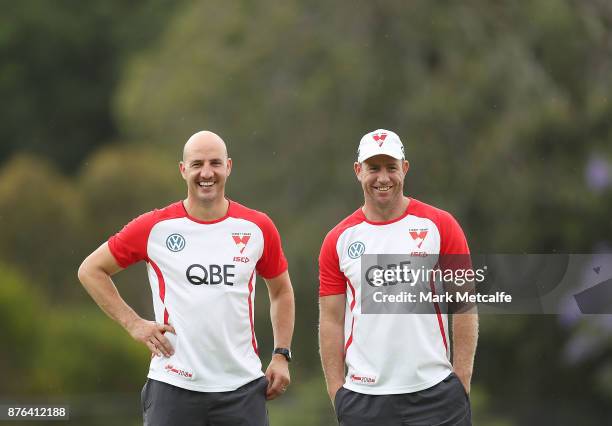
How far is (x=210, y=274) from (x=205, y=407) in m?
0.66

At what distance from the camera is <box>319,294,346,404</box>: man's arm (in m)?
6.08

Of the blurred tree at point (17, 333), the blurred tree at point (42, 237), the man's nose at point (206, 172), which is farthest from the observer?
the blurred tree at point (42, 237)

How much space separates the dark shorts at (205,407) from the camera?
6.17 m

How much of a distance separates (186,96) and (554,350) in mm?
7132

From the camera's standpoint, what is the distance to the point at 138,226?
6.37m

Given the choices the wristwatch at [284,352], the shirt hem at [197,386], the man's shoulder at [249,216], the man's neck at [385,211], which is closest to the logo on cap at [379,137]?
the man's neck at [385,211]

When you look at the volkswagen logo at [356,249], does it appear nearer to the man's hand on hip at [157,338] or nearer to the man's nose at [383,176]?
the man's nose at [383,176]

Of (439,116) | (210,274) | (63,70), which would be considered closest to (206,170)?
(210,274)

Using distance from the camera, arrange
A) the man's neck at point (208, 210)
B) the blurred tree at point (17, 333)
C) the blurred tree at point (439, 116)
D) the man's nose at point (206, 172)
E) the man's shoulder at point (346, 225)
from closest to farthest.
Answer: the man's shoulder at point (346, 225) < the man's nose at point (206, 172) < the man's neck at point (208, 210) < the blurred tree at point (17, 333) < the blurred tree at point (439, 116)

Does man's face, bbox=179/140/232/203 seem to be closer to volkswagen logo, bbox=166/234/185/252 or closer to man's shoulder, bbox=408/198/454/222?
volkswagen logo, bbox=166/234/185/252

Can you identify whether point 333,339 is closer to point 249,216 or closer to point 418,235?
point 418,235

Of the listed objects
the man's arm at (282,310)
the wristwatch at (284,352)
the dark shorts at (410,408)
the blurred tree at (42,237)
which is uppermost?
the blurred tree at (42,237)

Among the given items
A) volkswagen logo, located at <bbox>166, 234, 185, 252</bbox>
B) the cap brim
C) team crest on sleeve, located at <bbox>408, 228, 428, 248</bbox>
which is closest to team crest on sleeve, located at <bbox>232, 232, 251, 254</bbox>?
volkswagen logo, located at <bbox>166, 234, 185, 252</bbox>

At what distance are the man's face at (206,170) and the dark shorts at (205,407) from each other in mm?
973
